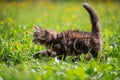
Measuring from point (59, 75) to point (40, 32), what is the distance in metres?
1.79

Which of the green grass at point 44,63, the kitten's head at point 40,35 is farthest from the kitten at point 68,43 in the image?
the green grass at point 44,63

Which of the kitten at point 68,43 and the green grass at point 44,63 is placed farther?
the kitten at point 68,43

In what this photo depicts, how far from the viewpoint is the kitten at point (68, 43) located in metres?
6.07

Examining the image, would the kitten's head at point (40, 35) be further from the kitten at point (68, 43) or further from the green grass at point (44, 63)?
the green grass at point (44, 63)

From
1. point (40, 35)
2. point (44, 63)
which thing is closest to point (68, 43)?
point (40, 35)

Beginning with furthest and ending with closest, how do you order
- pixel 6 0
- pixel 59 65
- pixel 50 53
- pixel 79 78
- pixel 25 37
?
pixel 6 0 → pixel 25 37 → pixel 50 53 → pixel 59 65 → pixel 79 78

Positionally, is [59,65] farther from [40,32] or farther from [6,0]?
[6,0]

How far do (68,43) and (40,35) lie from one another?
1.82ft

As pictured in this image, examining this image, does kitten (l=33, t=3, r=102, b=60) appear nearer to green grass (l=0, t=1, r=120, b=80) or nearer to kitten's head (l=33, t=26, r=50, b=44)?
kitten's head (l=33, t=26, r=50, b=44)

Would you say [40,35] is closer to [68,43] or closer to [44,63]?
[68,43]

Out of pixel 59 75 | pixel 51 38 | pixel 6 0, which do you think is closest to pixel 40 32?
pixel 51 38

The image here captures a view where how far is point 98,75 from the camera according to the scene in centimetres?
468

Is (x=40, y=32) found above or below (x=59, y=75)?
above

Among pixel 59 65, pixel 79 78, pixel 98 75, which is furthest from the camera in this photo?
pixel 59 65
